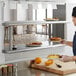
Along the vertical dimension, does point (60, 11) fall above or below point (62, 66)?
above

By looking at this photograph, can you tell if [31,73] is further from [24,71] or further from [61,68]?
[61,68]

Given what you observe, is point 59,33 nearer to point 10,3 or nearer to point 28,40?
point 28,40

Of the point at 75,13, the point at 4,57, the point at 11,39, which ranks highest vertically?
the point at 75,13

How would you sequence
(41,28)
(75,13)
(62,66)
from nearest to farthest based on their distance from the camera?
(62,66)
(75,13)
(41,28)

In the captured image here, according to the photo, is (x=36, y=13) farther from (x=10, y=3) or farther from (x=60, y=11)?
(x=10, y=3)

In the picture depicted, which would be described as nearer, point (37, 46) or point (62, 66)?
point (62, 66)

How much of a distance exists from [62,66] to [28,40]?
1.55 m

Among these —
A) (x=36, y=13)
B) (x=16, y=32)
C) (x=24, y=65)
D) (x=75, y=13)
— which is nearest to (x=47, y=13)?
(x=36, y=13)

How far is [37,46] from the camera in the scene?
3.50 meters

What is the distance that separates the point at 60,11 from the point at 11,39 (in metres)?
1.25

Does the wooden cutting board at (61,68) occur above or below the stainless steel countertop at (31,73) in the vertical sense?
above

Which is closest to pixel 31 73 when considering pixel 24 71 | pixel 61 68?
pixel 24 71

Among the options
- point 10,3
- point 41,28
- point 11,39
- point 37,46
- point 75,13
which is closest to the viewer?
point 75,13

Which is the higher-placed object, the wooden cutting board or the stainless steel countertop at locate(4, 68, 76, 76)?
the wooden cutting board
